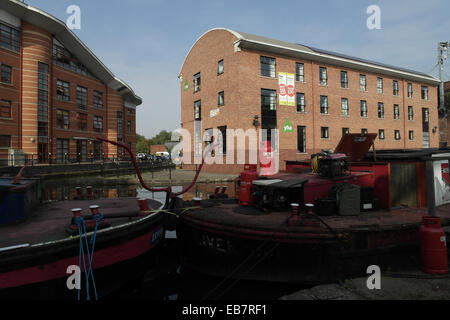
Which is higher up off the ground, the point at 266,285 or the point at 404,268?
the point at 404,268

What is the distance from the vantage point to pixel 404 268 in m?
5.70

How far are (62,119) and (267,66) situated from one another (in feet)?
78.3

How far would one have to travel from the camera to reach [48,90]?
29.0m

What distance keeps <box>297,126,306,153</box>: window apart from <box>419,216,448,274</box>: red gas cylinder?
2263 centimetres

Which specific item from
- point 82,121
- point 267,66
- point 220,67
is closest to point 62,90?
point 82,121

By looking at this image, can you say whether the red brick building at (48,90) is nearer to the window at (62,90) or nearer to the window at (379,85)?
the window at (62,90)

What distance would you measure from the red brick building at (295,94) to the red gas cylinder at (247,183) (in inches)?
661

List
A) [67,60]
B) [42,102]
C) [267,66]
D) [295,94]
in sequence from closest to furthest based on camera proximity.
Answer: [267,66], [295,94], [42,102], [67,60]

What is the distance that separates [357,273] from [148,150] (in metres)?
95.4

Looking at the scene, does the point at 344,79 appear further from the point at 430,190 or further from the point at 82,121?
the point at 82,121

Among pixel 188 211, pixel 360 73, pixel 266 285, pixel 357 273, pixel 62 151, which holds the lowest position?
pixel 266 285

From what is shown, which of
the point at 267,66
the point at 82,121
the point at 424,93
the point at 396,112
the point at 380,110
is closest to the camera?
the point at 267,66

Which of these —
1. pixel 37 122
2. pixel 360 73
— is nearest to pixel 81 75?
pixel 37 122
